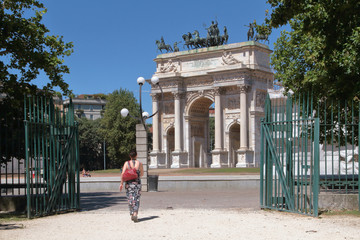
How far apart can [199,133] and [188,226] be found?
51663 millimetres

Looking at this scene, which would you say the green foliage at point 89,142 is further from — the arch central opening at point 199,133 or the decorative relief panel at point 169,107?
the arch central opening at point 199,133

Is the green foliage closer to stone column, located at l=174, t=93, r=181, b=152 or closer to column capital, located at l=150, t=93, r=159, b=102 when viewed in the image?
column capital, located at l=150, t=93, r=159, b=102

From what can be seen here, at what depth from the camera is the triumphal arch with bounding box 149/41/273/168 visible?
184 ft

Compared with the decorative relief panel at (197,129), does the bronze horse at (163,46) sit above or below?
above

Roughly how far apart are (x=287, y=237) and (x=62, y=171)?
21.0 ft

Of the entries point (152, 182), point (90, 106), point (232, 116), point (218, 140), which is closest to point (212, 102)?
point (232, 116)

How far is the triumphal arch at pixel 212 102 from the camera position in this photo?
184ft

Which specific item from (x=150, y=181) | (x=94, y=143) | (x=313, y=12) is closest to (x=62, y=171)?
(x=313, y=12)

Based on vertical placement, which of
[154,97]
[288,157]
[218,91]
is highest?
[218,91]

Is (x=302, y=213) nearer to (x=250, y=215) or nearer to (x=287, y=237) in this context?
(x=250, y=215)

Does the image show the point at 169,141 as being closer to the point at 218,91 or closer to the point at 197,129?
the point at 197,129

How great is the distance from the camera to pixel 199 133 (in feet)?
205

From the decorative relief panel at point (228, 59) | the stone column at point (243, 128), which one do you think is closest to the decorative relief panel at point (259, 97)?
the stone column at point (243, 128)

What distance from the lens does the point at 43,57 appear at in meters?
16.0
